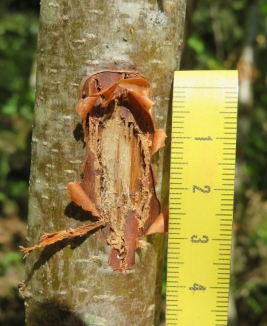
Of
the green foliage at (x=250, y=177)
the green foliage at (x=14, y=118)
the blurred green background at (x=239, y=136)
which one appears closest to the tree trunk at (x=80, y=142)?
the blurred green background at (x=239, y=136)

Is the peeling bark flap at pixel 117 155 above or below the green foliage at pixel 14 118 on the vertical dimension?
below

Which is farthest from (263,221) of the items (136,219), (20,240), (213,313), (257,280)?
(136,219)

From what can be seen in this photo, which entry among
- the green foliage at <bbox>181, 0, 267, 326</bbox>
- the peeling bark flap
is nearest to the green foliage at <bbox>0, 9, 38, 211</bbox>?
the green foliage at <bbox>181, 0, 267, 326</bbox>

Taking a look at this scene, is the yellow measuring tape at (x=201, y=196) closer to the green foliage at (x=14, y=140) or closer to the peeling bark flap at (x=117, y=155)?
the peeling bark flap at (x=117, y=155)

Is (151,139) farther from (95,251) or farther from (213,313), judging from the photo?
(213,313)

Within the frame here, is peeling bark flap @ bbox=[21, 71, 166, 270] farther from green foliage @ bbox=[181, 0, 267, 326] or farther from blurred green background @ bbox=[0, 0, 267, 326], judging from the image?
green foliage @ bbox=[181, 0, 267, 326]

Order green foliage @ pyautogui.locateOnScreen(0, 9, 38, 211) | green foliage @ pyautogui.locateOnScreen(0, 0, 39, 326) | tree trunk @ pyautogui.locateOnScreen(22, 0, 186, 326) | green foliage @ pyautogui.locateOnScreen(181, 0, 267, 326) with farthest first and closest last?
green foliage @ pyautogui.locateOnScreen(0, 9, 38, 211), green foliage @ pyautogui.locateOnScreen(0, 0, 39, 326), green foliage @ pyautogui.locateOnScreen(181, 0, 267, 326), tree trunk @ pyautogui.locateOnScreen(22, 0, 186, 326)
